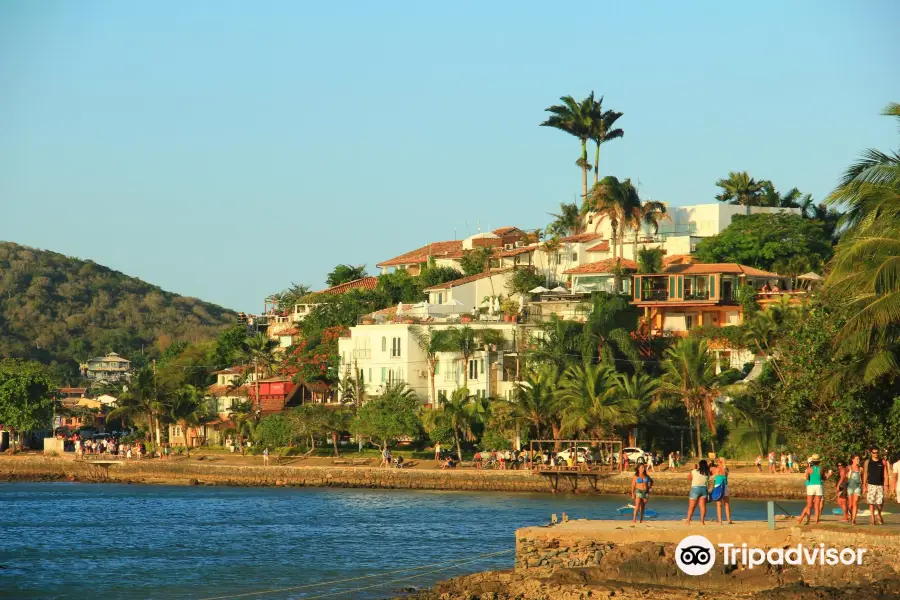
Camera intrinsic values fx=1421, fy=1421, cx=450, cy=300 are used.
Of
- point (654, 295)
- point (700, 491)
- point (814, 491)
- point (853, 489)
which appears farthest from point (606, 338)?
point (853, 489)

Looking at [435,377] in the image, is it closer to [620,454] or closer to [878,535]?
[620,454]

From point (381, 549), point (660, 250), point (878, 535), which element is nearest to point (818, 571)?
point (878, 535)

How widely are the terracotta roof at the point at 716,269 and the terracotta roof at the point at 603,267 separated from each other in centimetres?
565

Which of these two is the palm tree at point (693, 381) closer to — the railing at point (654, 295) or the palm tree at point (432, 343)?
the railing at point (654, 295)

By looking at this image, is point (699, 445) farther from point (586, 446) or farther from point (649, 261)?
→ point (649, 261)

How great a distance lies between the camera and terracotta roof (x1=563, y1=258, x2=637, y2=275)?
295 feet

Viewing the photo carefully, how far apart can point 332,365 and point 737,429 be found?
30549 mm

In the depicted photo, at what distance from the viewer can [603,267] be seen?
298 ft

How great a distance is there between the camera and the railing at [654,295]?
271ft

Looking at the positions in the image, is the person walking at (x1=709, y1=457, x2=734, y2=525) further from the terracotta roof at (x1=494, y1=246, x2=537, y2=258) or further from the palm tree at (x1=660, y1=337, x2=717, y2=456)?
the terracotta roof at (x1=494, y1=246, x2=537, y2=258)

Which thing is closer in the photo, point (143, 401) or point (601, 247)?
point (143, 401)

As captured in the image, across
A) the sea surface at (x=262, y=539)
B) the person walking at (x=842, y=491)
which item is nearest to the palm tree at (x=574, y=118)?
the sea surface at (x=262, y=539)

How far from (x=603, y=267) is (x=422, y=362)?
14.3m

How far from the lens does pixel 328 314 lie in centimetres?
9981
